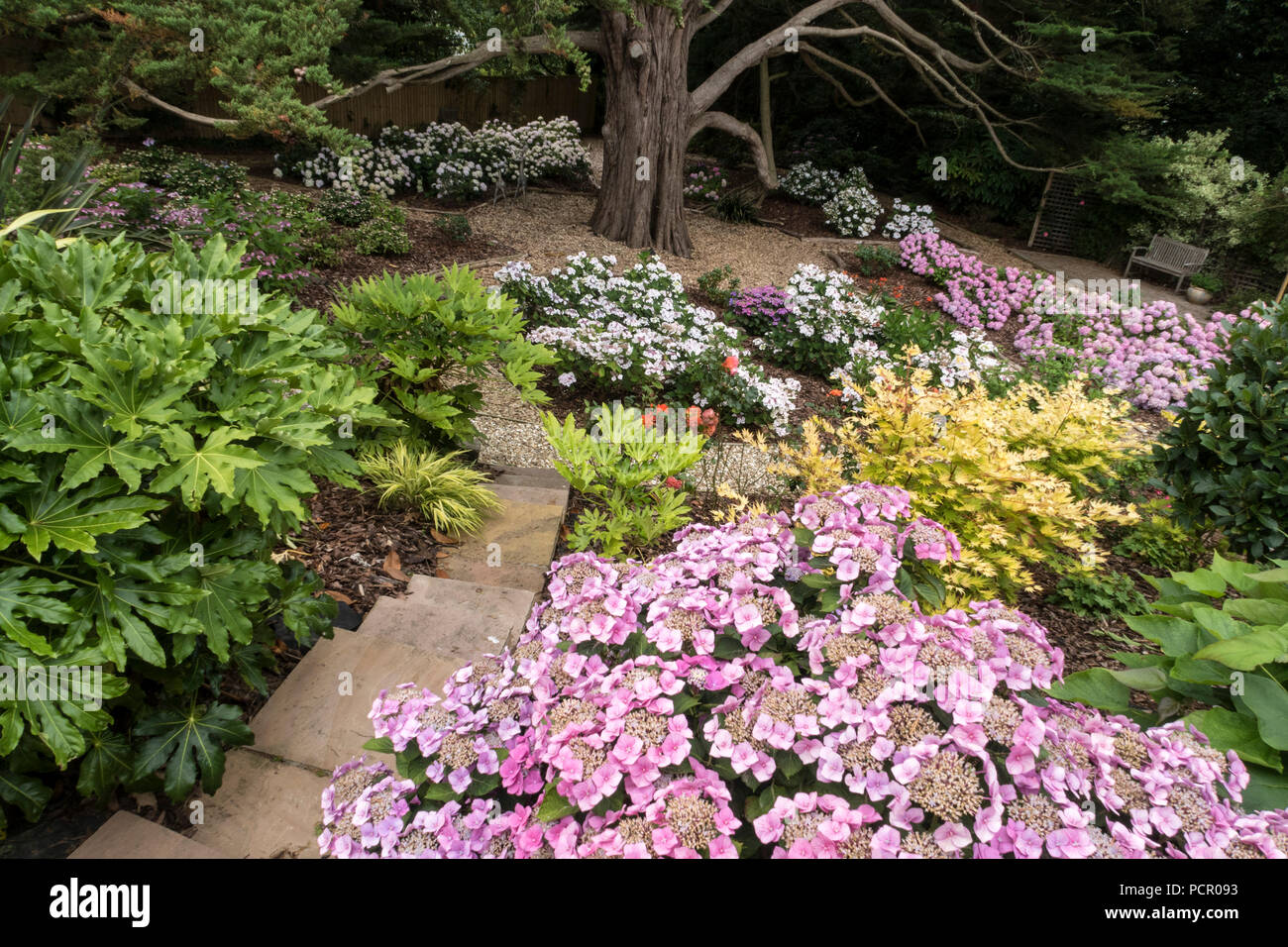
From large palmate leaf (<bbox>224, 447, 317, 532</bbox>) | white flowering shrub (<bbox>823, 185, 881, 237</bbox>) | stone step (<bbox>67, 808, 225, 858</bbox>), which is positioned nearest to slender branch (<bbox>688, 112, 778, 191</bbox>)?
white flowering shrub (<bbox>823, 185, 881, 237</bbox>)

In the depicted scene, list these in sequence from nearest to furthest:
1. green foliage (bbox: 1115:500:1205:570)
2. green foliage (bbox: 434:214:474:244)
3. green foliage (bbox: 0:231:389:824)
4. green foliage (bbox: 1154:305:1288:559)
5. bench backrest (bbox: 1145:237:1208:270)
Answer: green foliage (bbox: 0:231:389:824) < green foliage (bbox: 1154:305:1288:559) < green foliage (bbox: 1115:500:1205:570) < green foliage (bbox: 434:214:474:244) < bench backrest (bbox: 1145:237:1208:270)

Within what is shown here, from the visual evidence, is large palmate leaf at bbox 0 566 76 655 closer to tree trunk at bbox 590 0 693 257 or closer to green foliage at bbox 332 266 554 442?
green foliage at bbox 332 266 554 442

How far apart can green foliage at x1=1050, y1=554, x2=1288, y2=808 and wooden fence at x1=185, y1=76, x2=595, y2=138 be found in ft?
38.8

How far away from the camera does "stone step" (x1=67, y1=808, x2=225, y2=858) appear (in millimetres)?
1741

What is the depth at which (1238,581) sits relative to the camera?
7.14 ft

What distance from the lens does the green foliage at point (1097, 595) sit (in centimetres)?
377

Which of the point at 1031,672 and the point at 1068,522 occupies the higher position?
the point at 1031,672

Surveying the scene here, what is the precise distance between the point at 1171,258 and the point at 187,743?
14.7m

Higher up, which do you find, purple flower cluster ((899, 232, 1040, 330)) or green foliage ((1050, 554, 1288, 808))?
purple flower cluster ((899, 232, 1040, 330))

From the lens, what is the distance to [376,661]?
2.47 m

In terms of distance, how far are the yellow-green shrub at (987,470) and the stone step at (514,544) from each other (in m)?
1.21
